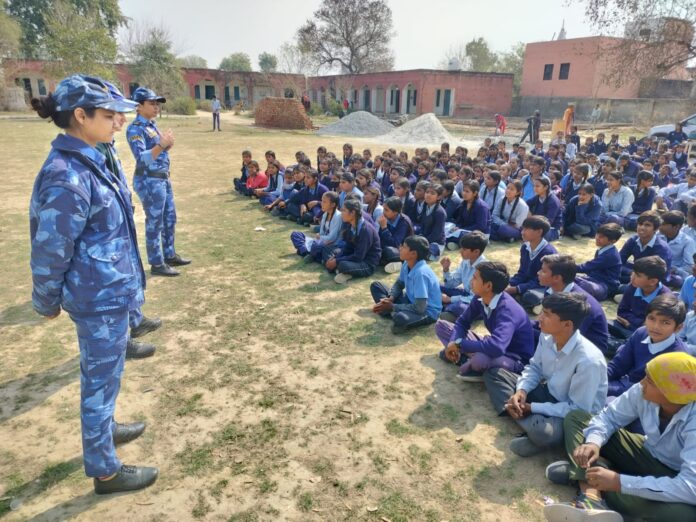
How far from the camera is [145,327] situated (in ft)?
14.1

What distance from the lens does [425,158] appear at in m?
10.6

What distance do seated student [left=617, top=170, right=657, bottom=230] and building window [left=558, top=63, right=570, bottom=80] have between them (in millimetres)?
28464

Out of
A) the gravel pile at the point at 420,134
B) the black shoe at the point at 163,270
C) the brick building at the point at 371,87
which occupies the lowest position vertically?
the black shoe at the point at 163,270

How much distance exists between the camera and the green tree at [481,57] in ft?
180

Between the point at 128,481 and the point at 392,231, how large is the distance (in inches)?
177

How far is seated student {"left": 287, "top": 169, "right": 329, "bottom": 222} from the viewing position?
8.07m

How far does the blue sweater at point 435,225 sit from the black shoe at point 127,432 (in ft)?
15.2

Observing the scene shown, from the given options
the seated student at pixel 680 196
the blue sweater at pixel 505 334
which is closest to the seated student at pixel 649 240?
the blue sweater at pixel 505 334

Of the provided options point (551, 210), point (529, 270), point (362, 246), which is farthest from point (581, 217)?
point (362, 246)

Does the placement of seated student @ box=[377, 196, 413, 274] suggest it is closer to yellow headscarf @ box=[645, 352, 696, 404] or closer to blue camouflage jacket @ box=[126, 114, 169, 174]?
blue camouflage jacket @ box=[126, 114, 169, 174]

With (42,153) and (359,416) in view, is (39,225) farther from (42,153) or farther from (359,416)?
Answer: (42,153)

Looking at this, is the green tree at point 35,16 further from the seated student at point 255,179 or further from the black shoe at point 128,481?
the black shoe at point 128,481

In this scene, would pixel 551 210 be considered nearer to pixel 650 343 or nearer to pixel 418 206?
pixel 418 206

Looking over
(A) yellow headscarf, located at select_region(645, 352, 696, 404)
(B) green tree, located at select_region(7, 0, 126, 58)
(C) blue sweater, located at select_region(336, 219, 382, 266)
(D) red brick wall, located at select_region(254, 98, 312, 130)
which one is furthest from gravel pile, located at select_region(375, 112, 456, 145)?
(B) green tree, located at select_region(7, 0, 126, 58)
